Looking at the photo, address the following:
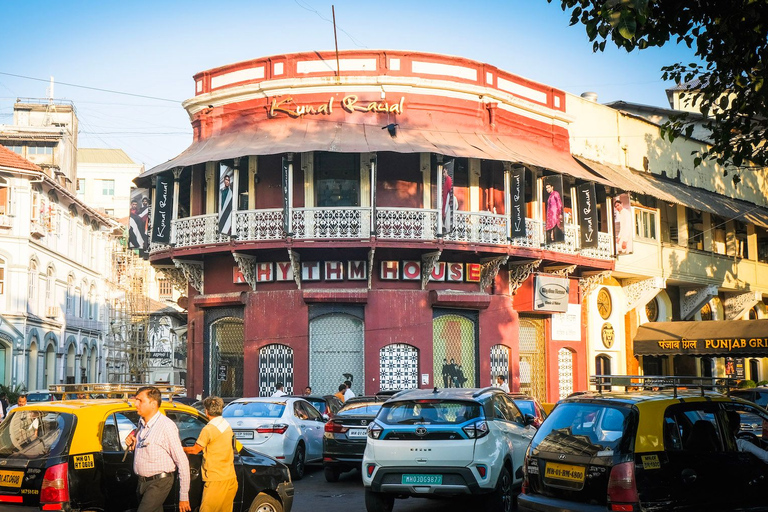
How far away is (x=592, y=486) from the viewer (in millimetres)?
8602

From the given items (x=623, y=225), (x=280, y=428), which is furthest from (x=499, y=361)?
(x=280, y=428)

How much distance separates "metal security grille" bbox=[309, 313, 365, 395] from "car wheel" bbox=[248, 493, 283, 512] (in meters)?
15.0

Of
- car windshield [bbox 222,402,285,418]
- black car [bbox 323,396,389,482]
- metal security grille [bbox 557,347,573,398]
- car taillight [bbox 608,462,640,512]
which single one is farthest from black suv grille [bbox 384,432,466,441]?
metal security grille [bbox 557,347,573,398]

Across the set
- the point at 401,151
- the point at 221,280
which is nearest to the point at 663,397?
the point at 401,151

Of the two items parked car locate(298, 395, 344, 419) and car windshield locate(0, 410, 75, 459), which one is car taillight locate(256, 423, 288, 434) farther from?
car windshield locate(0, 410, 75, 459)

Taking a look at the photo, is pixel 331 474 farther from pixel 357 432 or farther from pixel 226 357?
pixel 226 357

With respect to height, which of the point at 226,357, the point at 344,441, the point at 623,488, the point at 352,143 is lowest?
the point at 344,441

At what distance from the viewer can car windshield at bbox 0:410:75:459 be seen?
351 inches

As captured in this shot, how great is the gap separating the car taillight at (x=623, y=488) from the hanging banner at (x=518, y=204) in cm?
1739

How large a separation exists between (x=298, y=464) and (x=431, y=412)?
5.80 m

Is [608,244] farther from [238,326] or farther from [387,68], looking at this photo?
[238,326]

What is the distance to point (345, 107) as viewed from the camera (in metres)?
25.9

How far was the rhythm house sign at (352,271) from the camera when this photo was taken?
25.3 m

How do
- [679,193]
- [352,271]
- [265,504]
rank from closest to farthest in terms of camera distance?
1. [265,504]
2. [352,271]
3. [679,193]
